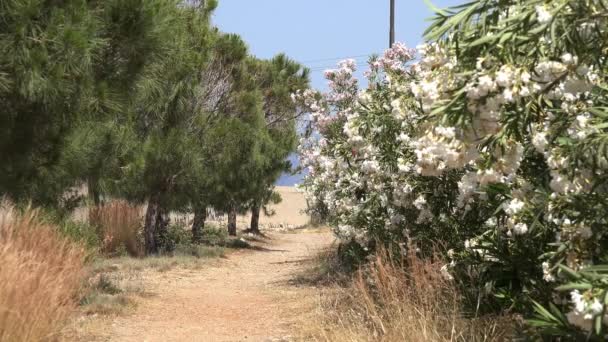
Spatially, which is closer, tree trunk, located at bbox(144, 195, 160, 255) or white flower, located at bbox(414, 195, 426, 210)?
white flower, located at bbox(414, 195, 426, 210)

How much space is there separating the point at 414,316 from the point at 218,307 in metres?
5.27

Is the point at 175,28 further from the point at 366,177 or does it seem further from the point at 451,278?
the point at 451,278

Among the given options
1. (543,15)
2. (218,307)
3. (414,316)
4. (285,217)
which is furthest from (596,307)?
(285,217)

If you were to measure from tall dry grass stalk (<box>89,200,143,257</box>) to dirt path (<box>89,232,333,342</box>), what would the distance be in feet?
8.01

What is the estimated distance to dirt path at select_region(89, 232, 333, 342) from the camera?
860 cm

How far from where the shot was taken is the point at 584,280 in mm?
3107

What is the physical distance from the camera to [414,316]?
6.12 m

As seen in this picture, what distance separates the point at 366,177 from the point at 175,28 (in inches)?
159

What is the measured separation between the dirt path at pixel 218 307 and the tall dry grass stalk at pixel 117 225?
96.2 inches

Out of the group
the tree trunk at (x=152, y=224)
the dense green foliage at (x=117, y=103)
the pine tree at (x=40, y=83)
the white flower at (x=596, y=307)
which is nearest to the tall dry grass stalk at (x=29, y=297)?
the pine tree at (x=40, y=83)

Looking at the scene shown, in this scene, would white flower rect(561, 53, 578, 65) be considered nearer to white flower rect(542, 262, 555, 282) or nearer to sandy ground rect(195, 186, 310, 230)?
white flower rect(542, 262, 555, 282)

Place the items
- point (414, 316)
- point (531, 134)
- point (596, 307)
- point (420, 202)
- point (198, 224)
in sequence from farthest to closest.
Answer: point (198, 224), point (420, 202), point (414, 316), point (531, 134), point (596, 307)

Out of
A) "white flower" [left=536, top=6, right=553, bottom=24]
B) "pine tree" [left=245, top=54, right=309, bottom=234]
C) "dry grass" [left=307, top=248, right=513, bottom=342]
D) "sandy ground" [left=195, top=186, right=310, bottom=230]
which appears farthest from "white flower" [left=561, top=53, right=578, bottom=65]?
"sandy ground" [left=195, top=186, right=310, bottom=230]

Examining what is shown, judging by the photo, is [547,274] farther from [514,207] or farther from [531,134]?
[531,134]
